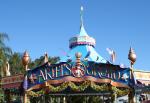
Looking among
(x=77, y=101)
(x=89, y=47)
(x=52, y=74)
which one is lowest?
(x=77, y=101)

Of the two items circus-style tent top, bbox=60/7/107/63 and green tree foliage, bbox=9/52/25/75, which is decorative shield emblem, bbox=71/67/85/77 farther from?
green tree foliage, bbox=9/52/25/75

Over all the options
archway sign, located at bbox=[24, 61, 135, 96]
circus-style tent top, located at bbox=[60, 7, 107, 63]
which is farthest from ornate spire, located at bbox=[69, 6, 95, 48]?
archway sign, located at bbox=[24, 61, 135, 96]

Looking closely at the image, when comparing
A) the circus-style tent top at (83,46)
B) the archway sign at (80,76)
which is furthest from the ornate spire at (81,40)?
the archway sign at (80,76)

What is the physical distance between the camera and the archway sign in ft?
54.5

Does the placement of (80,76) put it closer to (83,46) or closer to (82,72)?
(82,72)

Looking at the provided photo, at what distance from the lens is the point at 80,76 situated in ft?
54.5

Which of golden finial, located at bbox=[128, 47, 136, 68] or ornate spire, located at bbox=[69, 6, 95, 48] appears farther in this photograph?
ornate spire, located at bbox=[69, 6, 95, 48]

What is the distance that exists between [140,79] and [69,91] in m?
5.13

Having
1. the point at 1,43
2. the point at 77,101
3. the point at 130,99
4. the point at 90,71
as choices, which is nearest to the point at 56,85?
the point at 90,71

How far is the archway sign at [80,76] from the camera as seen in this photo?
54.5 feet

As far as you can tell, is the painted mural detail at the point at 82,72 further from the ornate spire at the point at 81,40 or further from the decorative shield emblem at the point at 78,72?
the ornate spire at the point at 81,40

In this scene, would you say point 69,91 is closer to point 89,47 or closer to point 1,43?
point 89,47

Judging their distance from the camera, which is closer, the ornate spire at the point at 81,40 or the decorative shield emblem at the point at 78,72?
the decorative shield emblem at the point at 78,72

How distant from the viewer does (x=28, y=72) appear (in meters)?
17.3
